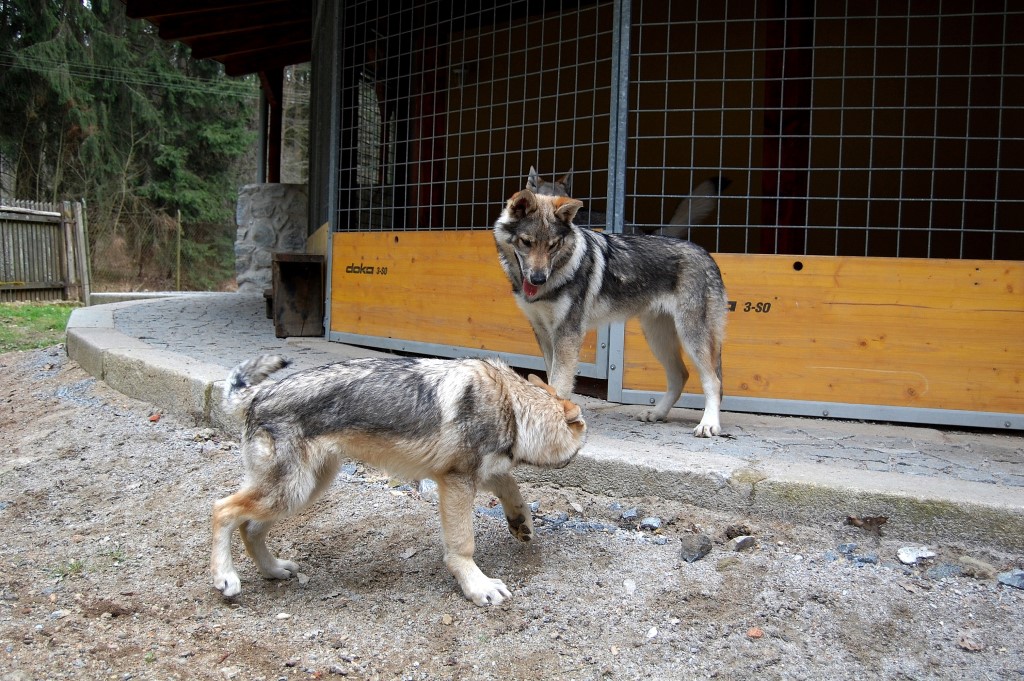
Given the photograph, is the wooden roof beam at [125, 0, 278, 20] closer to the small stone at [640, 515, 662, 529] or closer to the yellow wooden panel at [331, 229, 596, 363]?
the yellow wooden panel at [331, 229, 596, 363]

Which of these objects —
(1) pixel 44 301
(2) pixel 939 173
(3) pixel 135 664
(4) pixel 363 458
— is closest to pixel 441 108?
(2) pixel 939 173

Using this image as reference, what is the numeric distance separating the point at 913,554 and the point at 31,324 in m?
11.3

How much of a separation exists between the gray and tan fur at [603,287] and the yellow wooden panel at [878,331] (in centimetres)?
45

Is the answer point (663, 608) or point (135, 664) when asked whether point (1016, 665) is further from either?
point (135, 664)

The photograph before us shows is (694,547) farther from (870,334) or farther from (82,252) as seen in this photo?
(82,252)

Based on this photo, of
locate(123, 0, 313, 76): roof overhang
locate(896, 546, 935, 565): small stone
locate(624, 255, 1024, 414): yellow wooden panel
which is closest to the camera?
locate(896, 546, 935, 565): small stone

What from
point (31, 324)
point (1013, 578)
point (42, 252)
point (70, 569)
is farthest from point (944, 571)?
point (42, 252)

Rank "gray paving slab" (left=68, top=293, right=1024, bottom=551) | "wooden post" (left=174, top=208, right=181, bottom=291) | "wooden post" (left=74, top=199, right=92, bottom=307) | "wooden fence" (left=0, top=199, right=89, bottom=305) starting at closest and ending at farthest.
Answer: "gray paving slab" (left=68, top=293, right=1024, bottom=551) → "wooden fence" (left=0, top=199, right=89, bottom=305) → "wooden post" (left=74, top=199, right=92, bottom=307) → "wooden post" (left=174, top=208, right=181, bottom=291)

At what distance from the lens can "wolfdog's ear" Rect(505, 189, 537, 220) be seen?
4.23m

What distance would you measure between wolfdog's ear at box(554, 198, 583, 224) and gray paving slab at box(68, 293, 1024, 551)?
1219mm

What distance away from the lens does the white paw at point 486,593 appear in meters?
2.80

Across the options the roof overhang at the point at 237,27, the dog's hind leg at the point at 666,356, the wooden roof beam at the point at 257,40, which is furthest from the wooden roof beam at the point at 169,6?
the dog's hind leg at the point at 666,356

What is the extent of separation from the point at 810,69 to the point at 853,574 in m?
4.75

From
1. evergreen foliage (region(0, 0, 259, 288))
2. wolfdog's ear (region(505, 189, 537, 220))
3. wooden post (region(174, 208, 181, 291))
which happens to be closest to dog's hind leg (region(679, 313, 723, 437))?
wolfdog's ear (region(505, 189, 537, 220))
